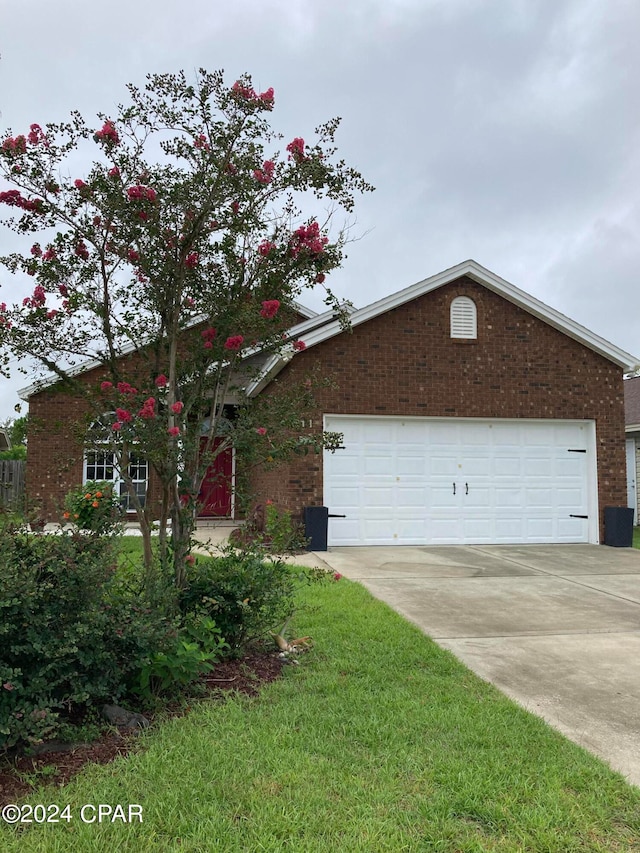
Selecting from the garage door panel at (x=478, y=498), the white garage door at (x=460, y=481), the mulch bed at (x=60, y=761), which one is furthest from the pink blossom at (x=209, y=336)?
the garage door panel at (x=478, y=498)

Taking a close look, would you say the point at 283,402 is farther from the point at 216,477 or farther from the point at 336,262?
the point at 336,262

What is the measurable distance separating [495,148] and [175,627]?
1367 cm

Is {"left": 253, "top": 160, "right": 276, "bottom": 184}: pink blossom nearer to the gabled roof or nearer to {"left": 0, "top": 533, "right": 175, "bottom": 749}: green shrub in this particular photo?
{"left": 0, "top": 533, "right": 175, "bottom": 749}: green shrub

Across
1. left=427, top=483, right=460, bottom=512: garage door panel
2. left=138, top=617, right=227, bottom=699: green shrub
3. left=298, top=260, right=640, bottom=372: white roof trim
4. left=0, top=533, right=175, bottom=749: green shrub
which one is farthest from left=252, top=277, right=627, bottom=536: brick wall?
left=0, top=533, right=175, bottom=749: green shrub

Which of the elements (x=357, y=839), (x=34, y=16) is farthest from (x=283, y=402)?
(x=34, y=16)

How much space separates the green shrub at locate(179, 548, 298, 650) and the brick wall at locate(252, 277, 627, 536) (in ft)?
20.6

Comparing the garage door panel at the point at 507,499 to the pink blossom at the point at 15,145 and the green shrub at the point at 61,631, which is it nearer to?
the green shrub at the point at 61,631

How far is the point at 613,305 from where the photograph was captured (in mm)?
27906

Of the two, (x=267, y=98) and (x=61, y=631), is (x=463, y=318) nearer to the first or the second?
(x=267, y=98)

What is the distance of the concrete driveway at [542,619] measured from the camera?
3961mm

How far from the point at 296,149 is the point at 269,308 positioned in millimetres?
1270

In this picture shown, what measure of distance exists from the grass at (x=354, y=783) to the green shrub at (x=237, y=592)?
1.68 feet

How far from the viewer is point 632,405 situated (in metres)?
19.4

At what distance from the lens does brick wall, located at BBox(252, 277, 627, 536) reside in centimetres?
1123
